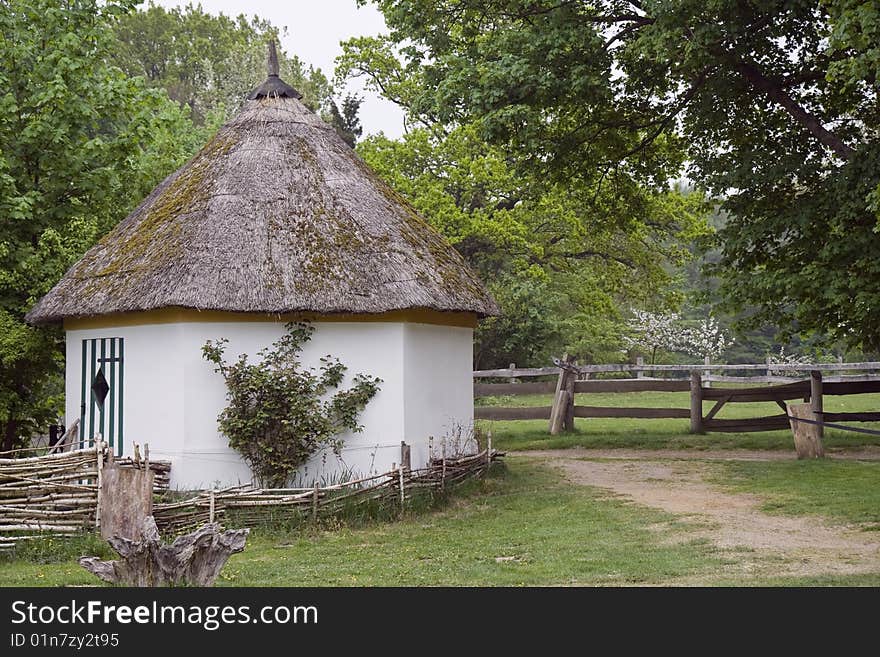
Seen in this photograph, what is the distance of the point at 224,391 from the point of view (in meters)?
13.8

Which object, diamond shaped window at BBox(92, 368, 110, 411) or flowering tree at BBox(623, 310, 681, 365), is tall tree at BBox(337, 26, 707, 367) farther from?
flowering tree at BBox(623, 310, 681, 365)

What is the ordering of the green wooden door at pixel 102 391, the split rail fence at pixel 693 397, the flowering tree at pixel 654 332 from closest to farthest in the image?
the green wooden door at pixel 102 391
the split rail fence at pixel 693 397
the flowering tree at pixel 654 332

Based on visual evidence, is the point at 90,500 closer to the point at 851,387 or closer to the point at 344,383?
the point at 344,383

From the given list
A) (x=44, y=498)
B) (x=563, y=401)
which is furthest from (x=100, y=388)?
(x=563, y=401)

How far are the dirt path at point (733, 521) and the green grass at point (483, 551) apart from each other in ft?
1.18

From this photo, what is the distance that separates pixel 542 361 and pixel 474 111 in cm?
1964

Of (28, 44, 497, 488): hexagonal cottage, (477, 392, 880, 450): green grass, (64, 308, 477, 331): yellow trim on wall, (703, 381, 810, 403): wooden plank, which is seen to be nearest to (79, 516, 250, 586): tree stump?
(28, 44, 497, 488): hexagonal cottage

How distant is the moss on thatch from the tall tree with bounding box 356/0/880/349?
6.83 feet

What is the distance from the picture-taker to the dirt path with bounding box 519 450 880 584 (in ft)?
30.9

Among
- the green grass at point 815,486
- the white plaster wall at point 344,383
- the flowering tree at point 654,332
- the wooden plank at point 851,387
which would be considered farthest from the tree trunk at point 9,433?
the flowering tree at point 654,332

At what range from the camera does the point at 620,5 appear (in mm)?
16109

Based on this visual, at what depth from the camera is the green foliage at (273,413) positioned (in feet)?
43.4

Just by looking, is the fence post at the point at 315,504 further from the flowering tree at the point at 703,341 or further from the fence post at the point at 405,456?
the flowering tree at the point at 703,341

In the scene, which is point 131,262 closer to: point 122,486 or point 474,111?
point 122,486
